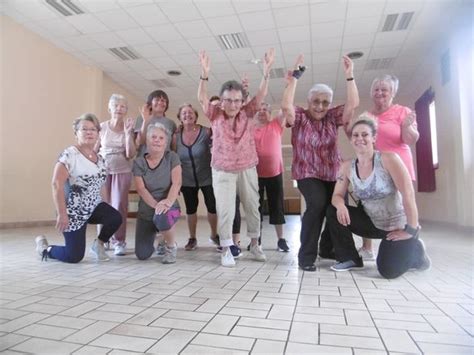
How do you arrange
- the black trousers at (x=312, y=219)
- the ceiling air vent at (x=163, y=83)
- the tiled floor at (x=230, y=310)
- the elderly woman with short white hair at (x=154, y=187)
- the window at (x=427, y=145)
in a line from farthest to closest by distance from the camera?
the ceiling air vent at (x=163, y=83) < the window at (x=427, y=145) < the elderly woman with short white hair at (x=154, y=187) < the black trousers at (x=312, y=219) < the tiled floor at (x=230, y=310)

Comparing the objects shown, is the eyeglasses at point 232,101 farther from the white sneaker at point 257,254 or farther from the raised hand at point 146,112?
the white sneaker at point 257,254

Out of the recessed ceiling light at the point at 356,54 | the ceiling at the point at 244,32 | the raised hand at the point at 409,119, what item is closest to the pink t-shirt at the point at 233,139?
the raised hand at the point at 409,119

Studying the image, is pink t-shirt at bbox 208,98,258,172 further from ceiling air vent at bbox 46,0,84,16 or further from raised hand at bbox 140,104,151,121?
ceiling air vent at bbox 46,0,84,16

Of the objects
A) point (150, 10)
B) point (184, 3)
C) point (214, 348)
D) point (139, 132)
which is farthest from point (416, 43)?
point (214, 348)

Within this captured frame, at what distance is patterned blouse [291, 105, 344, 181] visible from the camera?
8.00 feet

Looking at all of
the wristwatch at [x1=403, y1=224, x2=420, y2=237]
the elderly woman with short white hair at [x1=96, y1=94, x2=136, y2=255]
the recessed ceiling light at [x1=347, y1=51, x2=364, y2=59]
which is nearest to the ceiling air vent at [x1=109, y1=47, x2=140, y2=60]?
the elderly woman with short white hair at [x1=96, y1=94, x2=136, y2=255]

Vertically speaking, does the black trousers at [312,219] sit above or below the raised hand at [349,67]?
below

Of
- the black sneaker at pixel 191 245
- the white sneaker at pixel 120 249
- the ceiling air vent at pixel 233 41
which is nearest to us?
the white sneaker at pixel 120 249

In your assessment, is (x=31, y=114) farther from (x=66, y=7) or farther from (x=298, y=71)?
(x=298, y=71)

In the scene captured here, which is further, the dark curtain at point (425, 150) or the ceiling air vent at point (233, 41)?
the dark curtain at point (425, 150)

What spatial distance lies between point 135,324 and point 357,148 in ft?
5.29

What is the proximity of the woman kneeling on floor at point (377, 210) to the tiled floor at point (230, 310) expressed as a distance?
123 millimetres

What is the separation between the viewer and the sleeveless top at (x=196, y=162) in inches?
120

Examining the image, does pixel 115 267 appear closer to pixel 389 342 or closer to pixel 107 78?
pixel 389 342
